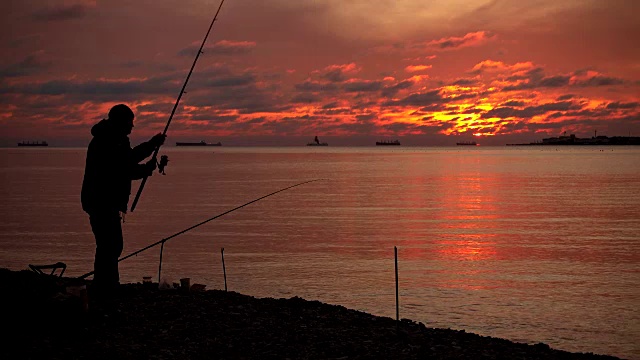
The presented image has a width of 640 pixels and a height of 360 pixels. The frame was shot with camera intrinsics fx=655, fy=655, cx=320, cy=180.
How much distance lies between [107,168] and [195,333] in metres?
2.44

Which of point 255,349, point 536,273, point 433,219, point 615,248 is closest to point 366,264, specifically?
point 536,273

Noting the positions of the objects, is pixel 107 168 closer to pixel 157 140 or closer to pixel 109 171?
pixel 109 171

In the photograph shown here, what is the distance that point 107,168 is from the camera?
8.56 meters

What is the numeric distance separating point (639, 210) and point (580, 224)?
7439mm

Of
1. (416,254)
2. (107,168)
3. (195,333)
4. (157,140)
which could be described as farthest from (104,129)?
(416,254)

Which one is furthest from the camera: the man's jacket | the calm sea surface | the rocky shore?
the calm sea surface

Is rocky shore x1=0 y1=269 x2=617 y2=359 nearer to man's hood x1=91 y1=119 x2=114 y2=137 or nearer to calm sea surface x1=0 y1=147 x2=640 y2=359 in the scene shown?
man's hood x1=91 y1=119 x2=114 y2=137

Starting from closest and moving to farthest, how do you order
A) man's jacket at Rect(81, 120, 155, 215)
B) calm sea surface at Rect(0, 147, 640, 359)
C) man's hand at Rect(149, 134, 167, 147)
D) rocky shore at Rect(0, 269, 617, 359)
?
rocky shore at Rect(0, 269, 617, 359) < man's jacket at Rect(81, 120, 155, 215) < man's hand at Rect(149, 134, 167, 147) < calm sea surface at Rect(0, 147, 640, 359)

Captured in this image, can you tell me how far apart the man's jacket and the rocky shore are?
3.82 ft

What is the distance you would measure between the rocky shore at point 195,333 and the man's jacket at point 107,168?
3.82 feet

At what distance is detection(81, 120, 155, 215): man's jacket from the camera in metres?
8.55

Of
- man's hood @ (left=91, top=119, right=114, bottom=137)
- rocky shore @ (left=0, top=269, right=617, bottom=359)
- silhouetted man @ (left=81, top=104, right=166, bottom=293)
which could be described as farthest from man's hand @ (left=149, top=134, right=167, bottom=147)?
rocky shore @ (left=0, top=269, right=617, bottom=359)

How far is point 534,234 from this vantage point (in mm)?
25734

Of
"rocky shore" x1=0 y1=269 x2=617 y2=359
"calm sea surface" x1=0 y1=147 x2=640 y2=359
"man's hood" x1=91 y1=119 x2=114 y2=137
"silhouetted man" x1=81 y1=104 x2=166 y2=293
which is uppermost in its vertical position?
"man's hood" x1=91 y1=119 x2=114 y2=137
